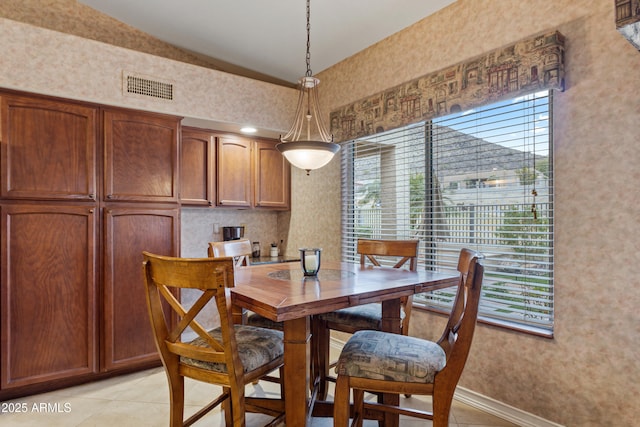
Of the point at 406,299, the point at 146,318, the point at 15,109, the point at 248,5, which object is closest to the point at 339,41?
the point at 248,5

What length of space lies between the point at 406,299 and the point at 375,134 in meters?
1.41

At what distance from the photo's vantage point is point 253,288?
1721mm

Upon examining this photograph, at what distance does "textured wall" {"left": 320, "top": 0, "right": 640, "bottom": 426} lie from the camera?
5.71 ft

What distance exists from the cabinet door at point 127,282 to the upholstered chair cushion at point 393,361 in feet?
6.51

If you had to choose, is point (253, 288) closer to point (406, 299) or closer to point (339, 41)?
point (406, 299)

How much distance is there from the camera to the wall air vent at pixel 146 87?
2.78 m

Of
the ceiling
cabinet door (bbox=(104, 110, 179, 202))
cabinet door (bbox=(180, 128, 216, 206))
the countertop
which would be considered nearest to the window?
the ceiling

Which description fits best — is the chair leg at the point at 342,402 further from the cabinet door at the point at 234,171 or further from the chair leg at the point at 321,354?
the cabinet door at the point at 234,171

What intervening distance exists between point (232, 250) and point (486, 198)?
5.87 ft

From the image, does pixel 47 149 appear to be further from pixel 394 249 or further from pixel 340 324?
pixel 394 249

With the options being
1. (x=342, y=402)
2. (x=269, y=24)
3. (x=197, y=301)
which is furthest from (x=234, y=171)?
(x=342, y=402)

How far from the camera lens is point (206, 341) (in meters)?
1.60

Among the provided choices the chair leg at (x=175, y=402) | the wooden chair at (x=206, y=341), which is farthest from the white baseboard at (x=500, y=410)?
the chair leg at (x=175, y=402)

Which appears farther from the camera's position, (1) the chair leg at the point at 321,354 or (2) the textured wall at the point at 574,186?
(1) the chair leg at the point at 321,354
